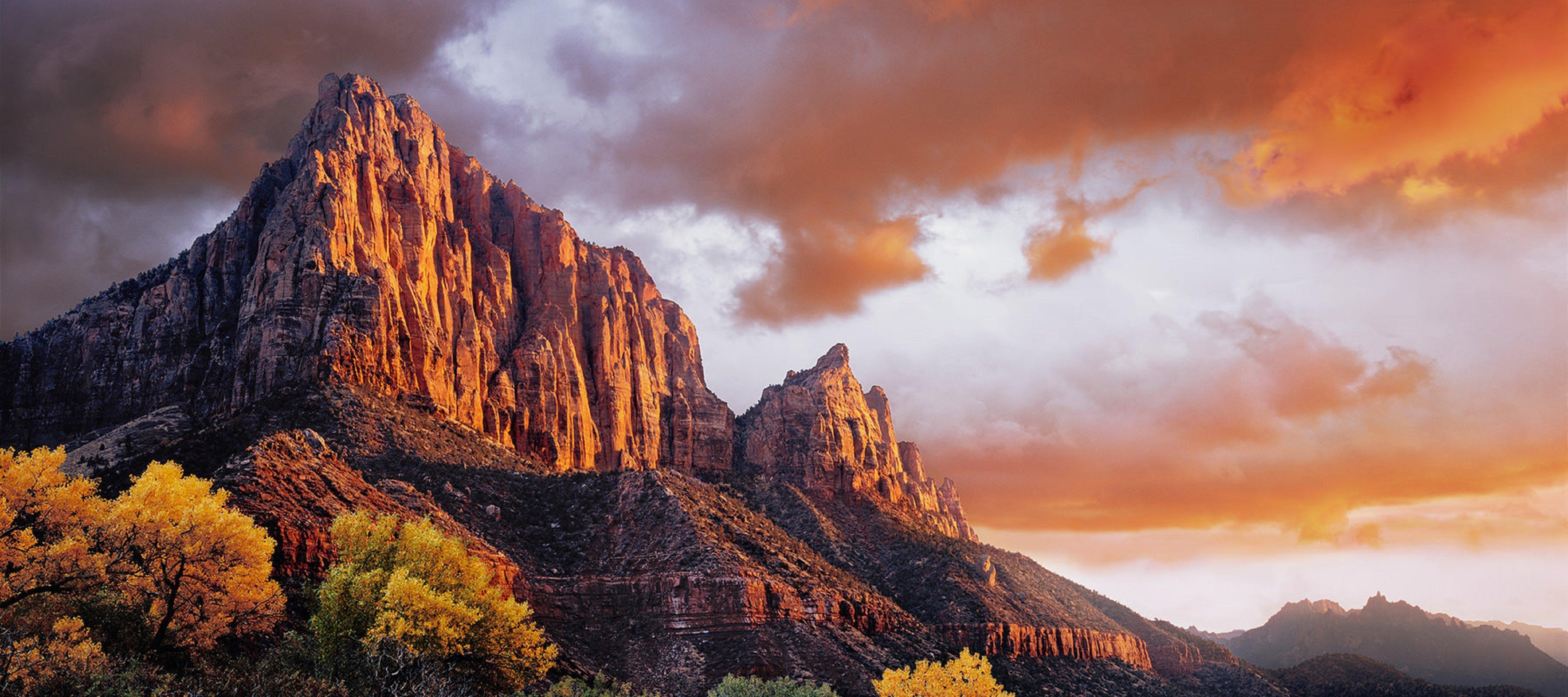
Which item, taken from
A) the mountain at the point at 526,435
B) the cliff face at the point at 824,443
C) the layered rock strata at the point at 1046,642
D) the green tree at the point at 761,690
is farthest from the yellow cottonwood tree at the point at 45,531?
the cliff face at the point at 824,443

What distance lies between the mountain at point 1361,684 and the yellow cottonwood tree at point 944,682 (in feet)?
339

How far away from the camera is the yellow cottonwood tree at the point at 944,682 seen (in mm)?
52594

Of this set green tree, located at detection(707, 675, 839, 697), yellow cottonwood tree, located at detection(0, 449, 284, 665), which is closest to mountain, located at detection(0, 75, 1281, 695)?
green tree, located at detection(707, 675, 839, 697)

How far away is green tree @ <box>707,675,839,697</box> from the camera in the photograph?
55.5m

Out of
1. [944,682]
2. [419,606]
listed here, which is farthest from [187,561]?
[944,682]

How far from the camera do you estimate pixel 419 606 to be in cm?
4716

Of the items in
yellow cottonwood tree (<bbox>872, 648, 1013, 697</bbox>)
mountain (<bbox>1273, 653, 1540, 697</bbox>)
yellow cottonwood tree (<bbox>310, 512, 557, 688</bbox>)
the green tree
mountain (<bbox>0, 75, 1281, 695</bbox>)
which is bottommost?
mountain (<bbox>1273, 653, 1540, 697</bbox>)

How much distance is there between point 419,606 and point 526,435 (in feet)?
232

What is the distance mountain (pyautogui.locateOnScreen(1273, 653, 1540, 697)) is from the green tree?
105 metres

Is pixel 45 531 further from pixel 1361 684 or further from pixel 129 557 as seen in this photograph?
pixel 1361 684

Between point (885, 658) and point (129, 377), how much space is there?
92.4 meters

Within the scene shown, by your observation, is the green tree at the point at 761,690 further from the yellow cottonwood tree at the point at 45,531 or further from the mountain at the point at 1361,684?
the mountain at the point at 1361,684

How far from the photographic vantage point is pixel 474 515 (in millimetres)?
77938

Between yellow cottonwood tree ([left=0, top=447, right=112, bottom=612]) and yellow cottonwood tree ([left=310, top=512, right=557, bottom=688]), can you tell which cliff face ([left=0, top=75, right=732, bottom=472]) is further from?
yellow cottonwood tree ([left=0, top=447, right=112, bottom=612])
